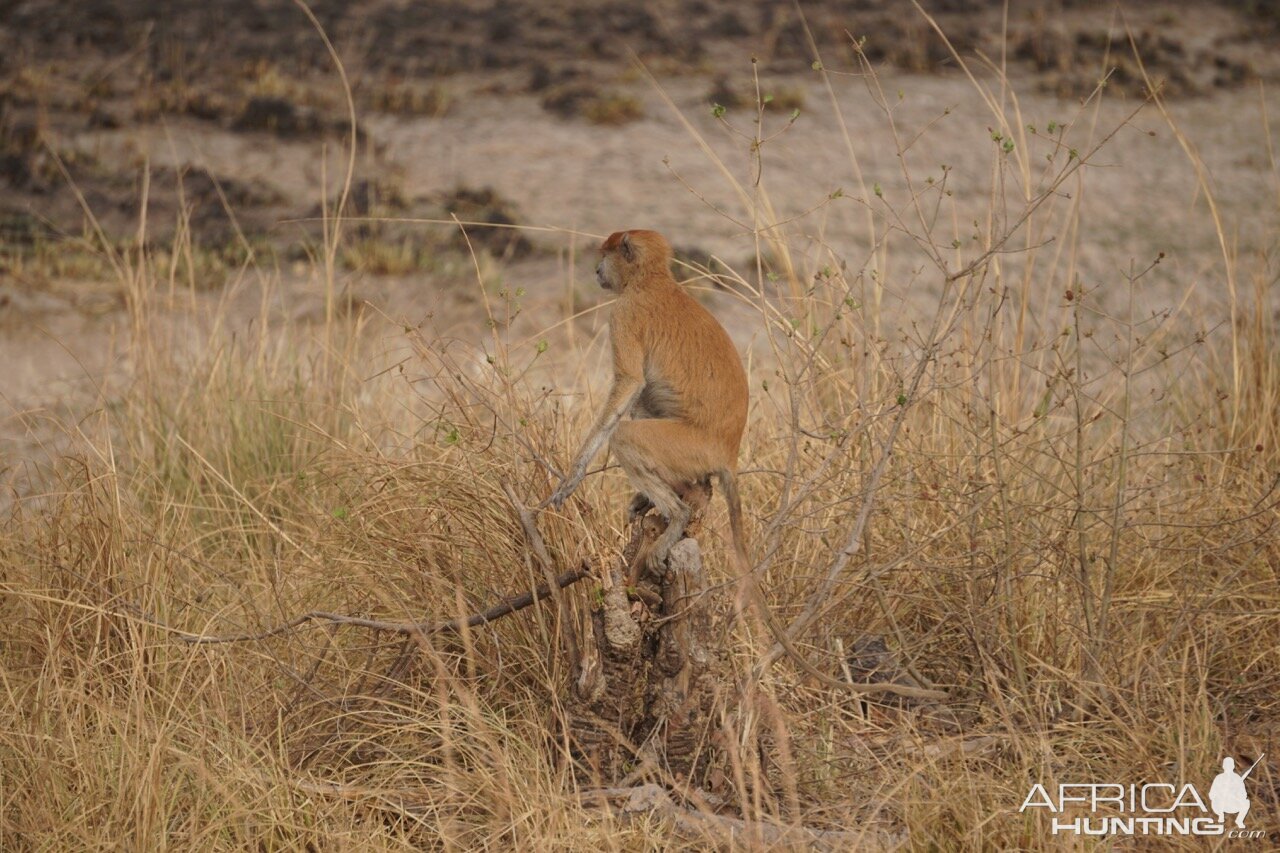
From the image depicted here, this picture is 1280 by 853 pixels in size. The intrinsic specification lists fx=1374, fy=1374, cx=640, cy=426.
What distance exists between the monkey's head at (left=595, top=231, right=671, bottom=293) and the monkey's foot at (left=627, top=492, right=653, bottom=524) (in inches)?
20.5

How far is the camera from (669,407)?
3262mm

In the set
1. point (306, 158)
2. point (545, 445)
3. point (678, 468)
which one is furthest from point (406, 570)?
point (306, 158)

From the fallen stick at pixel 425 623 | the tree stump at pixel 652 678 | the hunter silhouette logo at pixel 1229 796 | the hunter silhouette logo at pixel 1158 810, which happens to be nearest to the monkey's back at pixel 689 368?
the tree stump at pixel 652 678

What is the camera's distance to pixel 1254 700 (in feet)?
11.9

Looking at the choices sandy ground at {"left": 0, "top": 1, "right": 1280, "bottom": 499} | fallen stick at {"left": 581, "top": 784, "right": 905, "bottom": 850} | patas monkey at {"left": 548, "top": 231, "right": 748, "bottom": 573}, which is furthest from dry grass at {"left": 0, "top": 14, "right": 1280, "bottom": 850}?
sandy ground at {"left": 0, "top": 1, "right": 1280, "bottom": 499}

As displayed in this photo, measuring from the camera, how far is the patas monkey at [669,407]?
319 centimetres

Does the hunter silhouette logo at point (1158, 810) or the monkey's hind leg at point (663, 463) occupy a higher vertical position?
the monkey's hind leg at point (663, 463)

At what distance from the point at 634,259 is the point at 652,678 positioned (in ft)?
3.34

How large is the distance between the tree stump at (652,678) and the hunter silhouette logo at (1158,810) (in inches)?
29.6

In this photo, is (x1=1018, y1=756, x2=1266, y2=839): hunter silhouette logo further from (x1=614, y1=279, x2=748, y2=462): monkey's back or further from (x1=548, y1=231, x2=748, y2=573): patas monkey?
(x1=614, y1=279, x2=748, y2=462): monkey's back

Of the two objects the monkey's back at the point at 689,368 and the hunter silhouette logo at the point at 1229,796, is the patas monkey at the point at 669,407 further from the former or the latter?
the hunter silhouette logo at the point at 1229,796

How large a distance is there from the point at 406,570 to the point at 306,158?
8.05 meters

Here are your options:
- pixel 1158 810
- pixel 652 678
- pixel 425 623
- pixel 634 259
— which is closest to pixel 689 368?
pixel 634 259

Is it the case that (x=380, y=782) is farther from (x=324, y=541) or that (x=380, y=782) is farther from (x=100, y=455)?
(x=100, y=455)
